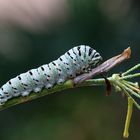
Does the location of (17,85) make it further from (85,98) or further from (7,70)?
(85,98)

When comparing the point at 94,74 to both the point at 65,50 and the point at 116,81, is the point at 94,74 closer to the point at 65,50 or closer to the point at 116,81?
the point at 116,81

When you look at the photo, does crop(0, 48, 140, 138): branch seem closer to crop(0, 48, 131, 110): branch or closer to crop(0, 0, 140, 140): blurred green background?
crop(0, 48, 131, 110): branch

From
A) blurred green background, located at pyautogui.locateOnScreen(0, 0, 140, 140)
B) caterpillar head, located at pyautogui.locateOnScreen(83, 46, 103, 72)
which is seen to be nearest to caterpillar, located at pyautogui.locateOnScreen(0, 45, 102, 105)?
caterpillar head, located at pyautogui.locateOnScreen(83, 46, 103, 72)

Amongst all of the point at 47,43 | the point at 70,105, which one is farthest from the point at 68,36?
the point at 70,105

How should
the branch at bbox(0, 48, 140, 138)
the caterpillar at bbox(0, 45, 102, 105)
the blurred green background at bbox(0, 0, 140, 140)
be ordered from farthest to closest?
the blurred green background at bbox(0, 0, 140, 140) < the caterpillar at bbox(0, 45, 102, 105) < the branch at bbox(0, 48, 140, 138)

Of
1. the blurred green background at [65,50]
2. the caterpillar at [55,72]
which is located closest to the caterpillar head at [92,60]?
the caterpillar at [55,72]

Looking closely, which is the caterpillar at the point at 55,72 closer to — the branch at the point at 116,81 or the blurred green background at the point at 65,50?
the branch at the point at 116,81
